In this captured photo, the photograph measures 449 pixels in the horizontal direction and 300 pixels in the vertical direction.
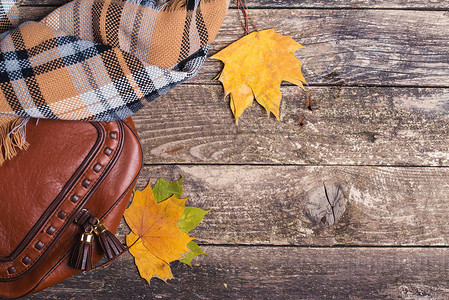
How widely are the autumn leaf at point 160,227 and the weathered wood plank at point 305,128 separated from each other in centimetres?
10

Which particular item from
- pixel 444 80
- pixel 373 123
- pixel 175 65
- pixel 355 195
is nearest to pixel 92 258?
pixel 175 65

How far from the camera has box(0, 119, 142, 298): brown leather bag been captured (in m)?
0.72

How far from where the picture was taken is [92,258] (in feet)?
2.56

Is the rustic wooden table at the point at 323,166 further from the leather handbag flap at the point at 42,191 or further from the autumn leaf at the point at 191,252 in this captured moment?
the leather handbag flap at the point at 42,191

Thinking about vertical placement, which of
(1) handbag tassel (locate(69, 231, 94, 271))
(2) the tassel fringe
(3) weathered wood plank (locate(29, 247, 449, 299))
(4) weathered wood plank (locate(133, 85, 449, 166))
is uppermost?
(2) the tassel fringe

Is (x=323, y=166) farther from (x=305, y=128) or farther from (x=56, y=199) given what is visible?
(x=56, y=199)

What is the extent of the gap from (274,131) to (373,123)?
0.27 m

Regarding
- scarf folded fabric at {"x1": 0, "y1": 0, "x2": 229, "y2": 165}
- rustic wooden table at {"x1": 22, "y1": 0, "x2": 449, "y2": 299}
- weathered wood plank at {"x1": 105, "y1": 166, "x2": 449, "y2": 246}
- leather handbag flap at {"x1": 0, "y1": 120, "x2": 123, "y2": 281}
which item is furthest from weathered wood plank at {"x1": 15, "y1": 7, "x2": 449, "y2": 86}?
leather handbag flap at {"x1": 0, "y1": 120, "x2": 123, "y2": 281}

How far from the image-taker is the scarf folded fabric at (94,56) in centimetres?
73

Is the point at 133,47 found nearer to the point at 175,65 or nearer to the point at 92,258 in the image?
the point at 175,65

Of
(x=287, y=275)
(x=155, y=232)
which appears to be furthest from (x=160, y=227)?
(x=287, y=275)

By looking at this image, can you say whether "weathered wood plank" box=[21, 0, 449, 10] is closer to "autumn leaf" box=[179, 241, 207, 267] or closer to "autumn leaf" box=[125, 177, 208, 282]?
"autumn leaf" box=[125, 177, 208, 282]

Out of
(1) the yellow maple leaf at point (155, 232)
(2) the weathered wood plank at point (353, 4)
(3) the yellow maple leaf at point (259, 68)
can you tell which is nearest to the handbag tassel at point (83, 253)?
(1) the yellow maple leaf at point (155, 232)

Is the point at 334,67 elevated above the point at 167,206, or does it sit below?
above
